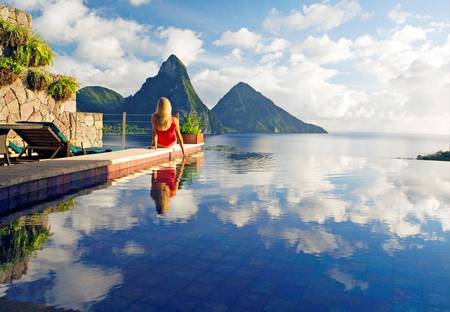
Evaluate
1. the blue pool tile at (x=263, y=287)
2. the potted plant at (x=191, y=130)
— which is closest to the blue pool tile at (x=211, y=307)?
the blue pool tile at (x=263, y=287)

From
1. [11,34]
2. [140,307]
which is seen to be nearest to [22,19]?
[11,34]

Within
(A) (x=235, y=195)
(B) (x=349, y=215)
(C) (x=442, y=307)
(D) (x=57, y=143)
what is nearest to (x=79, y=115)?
(D) (x=57, y=143)

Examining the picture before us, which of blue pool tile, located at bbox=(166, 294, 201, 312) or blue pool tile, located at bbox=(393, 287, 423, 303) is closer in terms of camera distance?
blue pool tile, located at bbox=(166, 294, 201, 312)

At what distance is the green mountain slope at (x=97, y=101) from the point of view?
17338 cm

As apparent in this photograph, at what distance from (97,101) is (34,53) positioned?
180 meters

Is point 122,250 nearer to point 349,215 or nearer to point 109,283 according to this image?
point 109,283

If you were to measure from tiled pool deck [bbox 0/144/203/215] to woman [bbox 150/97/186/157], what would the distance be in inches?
83.4

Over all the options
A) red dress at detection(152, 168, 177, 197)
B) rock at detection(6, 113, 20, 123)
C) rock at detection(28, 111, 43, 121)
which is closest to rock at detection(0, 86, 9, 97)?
rock at detection(6, 113, 20, 123)

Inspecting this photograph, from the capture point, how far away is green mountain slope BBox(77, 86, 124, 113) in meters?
173

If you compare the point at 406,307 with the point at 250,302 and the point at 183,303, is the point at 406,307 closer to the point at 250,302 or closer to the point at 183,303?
the point at 250,302

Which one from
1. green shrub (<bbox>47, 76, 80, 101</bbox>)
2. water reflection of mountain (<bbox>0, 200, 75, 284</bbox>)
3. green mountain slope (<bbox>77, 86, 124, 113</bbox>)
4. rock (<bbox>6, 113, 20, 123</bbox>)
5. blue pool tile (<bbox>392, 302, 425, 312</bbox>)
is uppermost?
green mountain slope (<bbox>77, 86, 124, 113</bbox>)

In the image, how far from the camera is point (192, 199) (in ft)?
20.3

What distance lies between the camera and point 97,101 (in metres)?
183

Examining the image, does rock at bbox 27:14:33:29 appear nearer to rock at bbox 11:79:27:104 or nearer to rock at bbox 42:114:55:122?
rock at bbox 11:79:27:104
